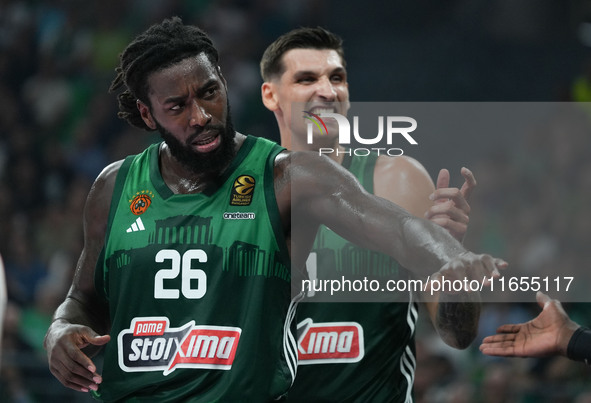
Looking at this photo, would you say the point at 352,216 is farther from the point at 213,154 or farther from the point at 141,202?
the point at 141,202

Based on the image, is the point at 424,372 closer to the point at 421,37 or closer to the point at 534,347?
the point at 534,347

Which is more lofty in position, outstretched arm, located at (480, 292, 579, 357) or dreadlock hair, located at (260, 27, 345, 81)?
dreadlock hair, located at (260, 27, 345, 81)

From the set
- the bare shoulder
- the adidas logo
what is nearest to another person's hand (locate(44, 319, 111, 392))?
the adidas logo

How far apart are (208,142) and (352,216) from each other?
2.09 feet

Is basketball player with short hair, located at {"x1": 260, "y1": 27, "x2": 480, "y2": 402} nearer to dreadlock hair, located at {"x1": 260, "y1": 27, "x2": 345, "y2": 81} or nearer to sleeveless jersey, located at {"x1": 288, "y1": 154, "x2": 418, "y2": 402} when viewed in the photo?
sleeveless jersey, located at {"x1": 288, "y1": 154, "x2": 418, "y2": 402}

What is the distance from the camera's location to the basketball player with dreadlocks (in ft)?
10.4

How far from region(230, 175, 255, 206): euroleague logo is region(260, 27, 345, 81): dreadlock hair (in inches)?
79.0

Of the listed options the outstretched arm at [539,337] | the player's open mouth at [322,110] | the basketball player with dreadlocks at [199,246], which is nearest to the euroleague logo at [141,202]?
the basketball player with dreadlocks at [199,246]

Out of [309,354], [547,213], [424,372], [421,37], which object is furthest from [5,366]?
[421,37]

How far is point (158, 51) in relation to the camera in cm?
344

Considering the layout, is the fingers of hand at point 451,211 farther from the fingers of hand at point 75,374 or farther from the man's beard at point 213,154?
the fingers of hand at point 75,374

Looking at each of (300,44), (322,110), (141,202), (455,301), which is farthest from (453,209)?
(300,44)

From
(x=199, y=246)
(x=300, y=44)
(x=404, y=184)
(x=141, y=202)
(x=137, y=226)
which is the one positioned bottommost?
(x=199, y=246)

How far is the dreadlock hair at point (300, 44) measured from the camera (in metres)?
5.23
